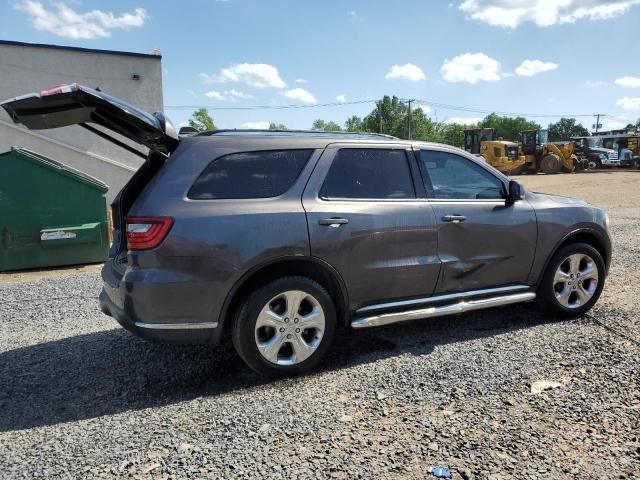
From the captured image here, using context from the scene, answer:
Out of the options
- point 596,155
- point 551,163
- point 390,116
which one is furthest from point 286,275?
point 390,116

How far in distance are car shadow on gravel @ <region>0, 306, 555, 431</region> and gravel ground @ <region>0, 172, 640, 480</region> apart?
0.05ft

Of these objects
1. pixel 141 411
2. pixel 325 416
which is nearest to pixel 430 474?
pixel 325 416

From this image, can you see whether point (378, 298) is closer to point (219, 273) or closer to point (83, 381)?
point (219, 273)

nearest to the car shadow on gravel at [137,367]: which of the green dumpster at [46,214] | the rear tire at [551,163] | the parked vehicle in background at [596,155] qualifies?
the green dumpster at [46,214]

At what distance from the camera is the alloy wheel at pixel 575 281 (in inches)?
179

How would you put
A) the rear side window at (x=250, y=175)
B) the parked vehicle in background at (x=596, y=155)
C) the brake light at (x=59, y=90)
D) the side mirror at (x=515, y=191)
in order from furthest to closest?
1. the parked vehicle in background at (x=596, y=155)
2. the side mirror at (x=515, y=191)
3. the rear side window at (x=250, y=175)
4. the brake light at (x=59, y=90)

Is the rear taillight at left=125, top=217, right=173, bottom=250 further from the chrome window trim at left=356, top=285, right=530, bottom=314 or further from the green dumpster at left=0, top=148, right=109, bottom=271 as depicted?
the green dumpster at left=0, top=148, right=109, bottom=271

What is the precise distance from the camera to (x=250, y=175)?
344 centimetres

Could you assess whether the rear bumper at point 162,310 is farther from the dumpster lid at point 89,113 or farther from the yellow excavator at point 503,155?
the yellow excavator at point 503,155

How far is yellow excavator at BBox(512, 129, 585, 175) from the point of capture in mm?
31062

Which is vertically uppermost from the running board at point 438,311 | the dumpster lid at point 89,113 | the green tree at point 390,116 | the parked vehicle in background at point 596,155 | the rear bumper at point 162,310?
the green tree at point 390,116

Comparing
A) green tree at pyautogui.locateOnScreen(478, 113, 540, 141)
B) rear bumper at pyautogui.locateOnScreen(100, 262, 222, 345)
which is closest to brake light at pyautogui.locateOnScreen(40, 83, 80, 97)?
rear bumper at pyautogui.locateOnScreen(100, 262, 222, 345)

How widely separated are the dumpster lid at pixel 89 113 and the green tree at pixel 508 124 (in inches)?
4961

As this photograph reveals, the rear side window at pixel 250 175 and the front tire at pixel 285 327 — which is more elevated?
the rear side window at pixel 250 175
